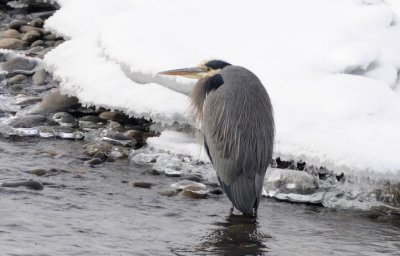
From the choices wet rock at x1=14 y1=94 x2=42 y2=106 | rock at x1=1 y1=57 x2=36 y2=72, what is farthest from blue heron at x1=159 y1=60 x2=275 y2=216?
rock at x1=1 y1=57 x2=36 y2=72

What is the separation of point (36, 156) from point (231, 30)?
248 cm

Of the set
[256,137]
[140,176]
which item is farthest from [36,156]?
[256,137]

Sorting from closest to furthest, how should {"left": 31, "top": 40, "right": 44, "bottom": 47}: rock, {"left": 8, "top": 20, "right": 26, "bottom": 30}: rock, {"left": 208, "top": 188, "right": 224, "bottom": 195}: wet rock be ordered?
{"left": 208, "top": 188, "right": 224, "bottom": 195}: wet rock
{"left": 31, "top": 40, "right": 44, "bottom": 47}: rock
{"left": 8, "top": 20, "right": 26, "bottom": 30}: rock

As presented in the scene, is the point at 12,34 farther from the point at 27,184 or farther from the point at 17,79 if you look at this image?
the point at 27,184

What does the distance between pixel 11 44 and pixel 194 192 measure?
460 centimetres

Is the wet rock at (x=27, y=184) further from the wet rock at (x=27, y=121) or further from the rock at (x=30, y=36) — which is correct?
the rock at (x=30, y=36)

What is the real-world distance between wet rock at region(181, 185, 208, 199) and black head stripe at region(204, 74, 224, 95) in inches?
28.3

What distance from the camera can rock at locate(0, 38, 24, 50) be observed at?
995 cm

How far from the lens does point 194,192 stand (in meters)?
6.18

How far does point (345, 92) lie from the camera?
276 inches

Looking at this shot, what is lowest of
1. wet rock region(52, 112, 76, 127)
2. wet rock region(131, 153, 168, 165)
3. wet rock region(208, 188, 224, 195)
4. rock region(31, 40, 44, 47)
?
wet rock region(208, 188, 224, 195)

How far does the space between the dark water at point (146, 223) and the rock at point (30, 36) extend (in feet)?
12.5

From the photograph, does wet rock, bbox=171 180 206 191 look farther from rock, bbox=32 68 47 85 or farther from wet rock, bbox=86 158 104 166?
rock, bbox=32 68 47 85

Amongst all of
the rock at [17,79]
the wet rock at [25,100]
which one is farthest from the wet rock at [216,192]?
the rock at [17,79]
